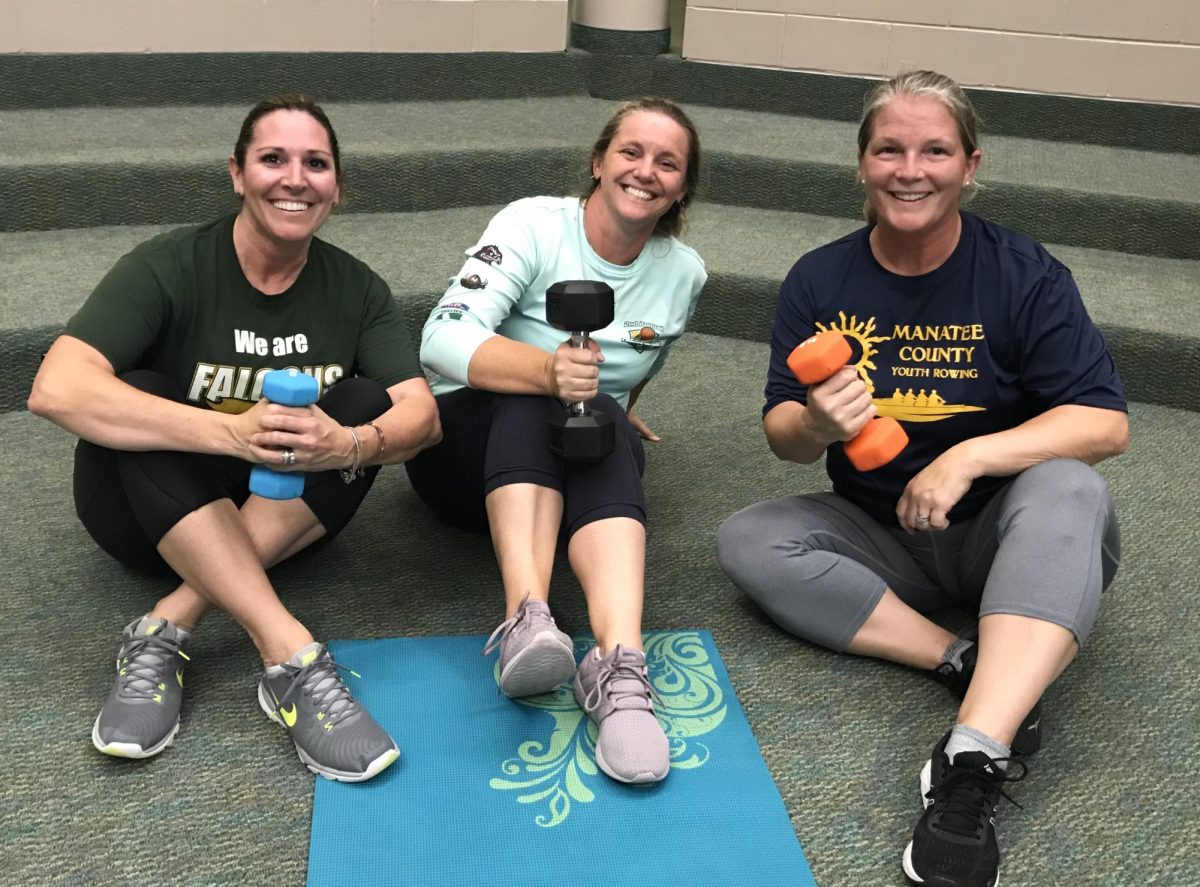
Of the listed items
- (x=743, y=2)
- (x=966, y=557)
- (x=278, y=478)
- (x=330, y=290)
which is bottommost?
Result: (x=966, y=557)

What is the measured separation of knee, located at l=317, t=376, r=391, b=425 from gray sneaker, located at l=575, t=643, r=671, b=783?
0.48 metres

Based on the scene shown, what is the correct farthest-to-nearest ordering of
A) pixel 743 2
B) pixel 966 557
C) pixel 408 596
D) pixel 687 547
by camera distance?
1. pixel 743 2
2. pixel 687 547
3. pixel 408 596
4. pixel 966 557

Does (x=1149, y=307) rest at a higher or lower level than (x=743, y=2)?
lower

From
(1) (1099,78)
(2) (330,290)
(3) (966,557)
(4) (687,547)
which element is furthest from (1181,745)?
(1) (1099,78)

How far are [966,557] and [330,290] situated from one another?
1053 millimetres

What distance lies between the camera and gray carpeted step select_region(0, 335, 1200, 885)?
144 cm

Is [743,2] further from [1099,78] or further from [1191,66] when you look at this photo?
[1191,66]

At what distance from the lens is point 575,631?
75.9 inches

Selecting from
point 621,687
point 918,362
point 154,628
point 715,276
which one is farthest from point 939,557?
point 715,276

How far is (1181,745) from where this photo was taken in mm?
1675

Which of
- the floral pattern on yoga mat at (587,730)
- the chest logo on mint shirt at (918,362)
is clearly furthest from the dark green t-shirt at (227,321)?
the chest logo on mint shirt at (918,362)

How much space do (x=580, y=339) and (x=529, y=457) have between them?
0.19 meters

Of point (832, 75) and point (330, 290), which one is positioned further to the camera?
point (832, 75)

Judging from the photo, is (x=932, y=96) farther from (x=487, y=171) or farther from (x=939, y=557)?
(x=487, y=171)
